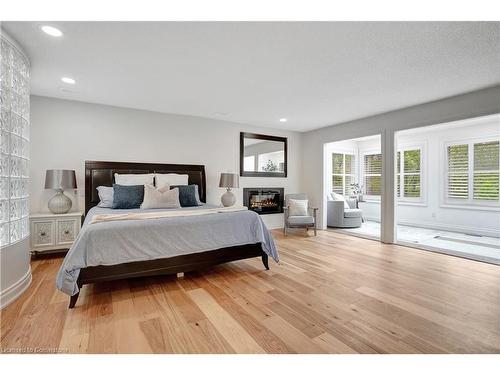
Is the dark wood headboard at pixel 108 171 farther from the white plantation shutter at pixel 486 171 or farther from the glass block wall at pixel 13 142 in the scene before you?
the white plantation shutter at pixel 486 171

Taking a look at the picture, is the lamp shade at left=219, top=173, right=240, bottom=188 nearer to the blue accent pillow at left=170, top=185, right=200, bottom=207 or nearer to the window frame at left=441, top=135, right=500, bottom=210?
the blue accent pillow at left=170, top=185, right=200, bottom=207

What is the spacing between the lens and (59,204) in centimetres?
356

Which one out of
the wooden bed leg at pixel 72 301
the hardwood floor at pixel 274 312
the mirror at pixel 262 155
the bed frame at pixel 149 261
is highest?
the mirror at pixel 262 155

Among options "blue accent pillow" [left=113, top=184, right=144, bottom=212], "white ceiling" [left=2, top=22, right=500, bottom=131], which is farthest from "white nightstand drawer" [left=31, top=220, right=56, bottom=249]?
A: "white ceiling" [left=2, top=22, right=500, bottom=131]

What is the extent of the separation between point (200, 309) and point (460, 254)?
3946 mm

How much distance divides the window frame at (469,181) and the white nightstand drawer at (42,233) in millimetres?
7783

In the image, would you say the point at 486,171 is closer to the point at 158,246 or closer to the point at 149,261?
the point at 158,246

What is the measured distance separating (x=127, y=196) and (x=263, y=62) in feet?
8.55

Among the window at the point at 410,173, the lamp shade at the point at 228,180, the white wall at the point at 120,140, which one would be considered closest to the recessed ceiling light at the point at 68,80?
the white wall at the point at 120,140

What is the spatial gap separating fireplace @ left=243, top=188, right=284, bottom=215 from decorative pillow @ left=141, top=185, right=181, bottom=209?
2.08 metres


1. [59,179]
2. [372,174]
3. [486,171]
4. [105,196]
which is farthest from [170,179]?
[486,171]

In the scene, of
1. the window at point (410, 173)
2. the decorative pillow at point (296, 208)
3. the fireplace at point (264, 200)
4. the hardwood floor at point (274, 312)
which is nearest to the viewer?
the hardwood floor at point (274, 312)

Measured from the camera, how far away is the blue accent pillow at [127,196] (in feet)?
11.6
